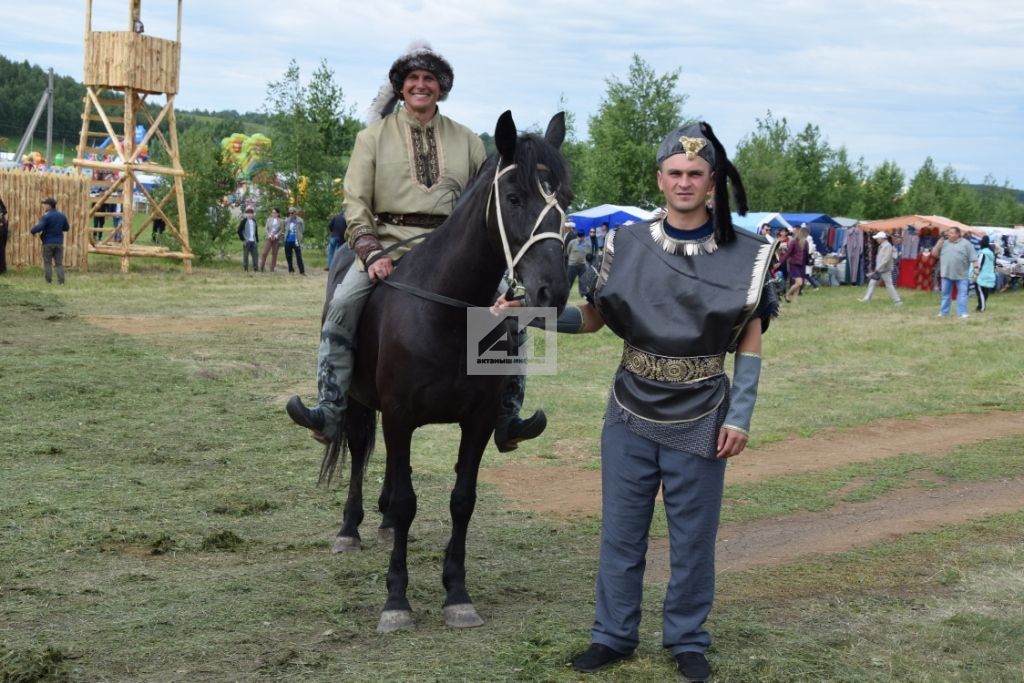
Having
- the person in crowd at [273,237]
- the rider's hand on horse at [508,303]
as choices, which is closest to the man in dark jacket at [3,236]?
the person in crowd at [273,237]

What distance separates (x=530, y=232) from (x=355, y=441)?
3.05m

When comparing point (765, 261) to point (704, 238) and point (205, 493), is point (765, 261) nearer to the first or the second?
point (704, 238)

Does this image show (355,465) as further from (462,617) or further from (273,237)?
(273,237)

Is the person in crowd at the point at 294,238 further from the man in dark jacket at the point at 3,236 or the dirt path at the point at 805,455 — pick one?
the dirt path at the point at 805,455

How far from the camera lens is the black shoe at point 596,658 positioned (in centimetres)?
440

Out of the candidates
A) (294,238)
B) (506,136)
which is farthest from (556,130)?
(294,238)

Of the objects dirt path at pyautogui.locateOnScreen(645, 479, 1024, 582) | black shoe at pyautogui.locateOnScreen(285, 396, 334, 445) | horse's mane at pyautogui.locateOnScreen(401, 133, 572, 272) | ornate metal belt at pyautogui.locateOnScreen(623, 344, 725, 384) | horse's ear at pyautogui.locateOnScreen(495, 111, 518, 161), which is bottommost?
dirt path at pyautogui.locateOnScreen(645, 479, 1024, 582)

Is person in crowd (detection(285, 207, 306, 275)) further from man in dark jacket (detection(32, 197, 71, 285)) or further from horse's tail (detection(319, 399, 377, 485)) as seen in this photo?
horse's tail (detection(319, 399, 377, 485))

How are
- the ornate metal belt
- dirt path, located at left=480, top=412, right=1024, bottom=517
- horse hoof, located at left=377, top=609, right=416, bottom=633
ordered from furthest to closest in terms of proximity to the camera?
dirt path, located at left=480, top=412, right=1024, bottom=517
horse hoof, located at left=377, top=609, right=416, bottom=633
the ornate metal belt

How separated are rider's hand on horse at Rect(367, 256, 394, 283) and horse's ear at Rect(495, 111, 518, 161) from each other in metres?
1.08

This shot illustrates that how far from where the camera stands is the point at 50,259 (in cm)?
2456

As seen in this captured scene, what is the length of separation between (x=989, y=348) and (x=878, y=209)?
178ft

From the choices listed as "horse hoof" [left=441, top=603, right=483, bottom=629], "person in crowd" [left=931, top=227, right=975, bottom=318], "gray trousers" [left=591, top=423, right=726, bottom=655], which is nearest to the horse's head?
"gray trousers" [left=591, top=423, right=726, bottom=655]

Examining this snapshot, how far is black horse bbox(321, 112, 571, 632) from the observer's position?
186 inches
